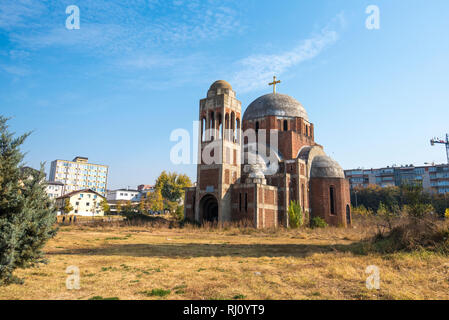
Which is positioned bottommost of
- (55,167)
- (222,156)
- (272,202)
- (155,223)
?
(155,223)

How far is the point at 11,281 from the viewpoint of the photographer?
7207 mm

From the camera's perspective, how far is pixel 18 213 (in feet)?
22.9

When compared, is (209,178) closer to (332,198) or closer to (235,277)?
(332,198)

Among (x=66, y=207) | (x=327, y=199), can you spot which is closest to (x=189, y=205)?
(x=327, y=199)

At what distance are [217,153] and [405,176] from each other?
6992cm

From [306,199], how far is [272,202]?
220 inches

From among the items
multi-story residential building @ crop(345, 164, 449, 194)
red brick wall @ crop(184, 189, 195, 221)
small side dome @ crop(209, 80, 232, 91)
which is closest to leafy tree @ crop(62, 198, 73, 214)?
red brick wall @ crop(184, 189, 195, 221)

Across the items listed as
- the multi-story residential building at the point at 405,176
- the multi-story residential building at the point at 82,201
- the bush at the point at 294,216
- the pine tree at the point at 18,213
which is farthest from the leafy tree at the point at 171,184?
the pine tree at the point at 18,213

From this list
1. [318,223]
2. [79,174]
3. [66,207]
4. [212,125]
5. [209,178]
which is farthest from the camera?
A: [79,174]

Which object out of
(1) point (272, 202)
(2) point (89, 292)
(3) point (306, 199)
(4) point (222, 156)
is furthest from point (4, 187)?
(3) point (306, 199)

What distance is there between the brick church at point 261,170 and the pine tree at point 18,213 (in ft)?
77.4

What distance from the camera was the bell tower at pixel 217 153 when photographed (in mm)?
31812

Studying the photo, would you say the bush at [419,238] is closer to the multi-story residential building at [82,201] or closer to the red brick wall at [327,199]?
the red brick wall at [327,199]

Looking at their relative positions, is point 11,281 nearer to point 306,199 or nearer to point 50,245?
point 50,245
